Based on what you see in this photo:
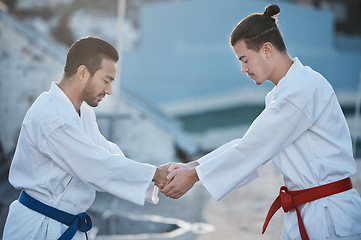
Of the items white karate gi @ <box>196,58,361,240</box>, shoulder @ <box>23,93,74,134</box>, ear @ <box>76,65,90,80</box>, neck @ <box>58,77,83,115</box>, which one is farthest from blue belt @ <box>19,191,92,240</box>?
white karate gi @ <box>196,58,361,240</box>

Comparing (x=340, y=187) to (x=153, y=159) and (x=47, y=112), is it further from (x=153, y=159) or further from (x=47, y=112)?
(x=153, y=159)

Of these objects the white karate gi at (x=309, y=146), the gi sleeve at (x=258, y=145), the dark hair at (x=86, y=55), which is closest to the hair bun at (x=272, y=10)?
the white karate gi at (x=309, y=146)

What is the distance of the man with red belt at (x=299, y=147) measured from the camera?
2467 millimetres

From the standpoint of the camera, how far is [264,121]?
2.61 metres

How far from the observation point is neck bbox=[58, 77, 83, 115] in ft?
8.81

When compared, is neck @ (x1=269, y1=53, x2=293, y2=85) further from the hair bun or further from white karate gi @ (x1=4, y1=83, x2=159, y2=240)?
white karate gi @ (x1=4, y1=83, x2=159, y2=240)

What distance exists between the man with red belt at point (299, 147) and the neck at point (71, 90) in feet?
3.00

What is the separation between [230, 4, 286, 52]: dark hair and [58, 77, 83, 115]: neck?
39.1 inches

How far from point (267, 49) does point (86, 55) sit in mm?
1032

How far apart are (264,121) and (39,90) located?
6.16 metres

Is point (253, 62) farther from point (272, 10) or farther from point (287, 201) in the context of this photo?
point (287, 201)

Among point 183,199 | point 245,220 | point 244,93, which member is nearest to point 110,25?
point 244,93

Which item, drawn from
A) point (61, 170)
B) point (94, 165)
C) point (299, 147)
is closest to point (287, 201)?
point (299, 147)

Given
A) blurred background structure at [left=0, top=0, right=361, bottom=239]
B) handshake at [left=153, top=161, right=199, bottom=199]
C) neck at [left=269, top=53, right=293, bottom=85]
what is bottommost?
handshake at [left=153, top=161, right=199, bottom=199]
